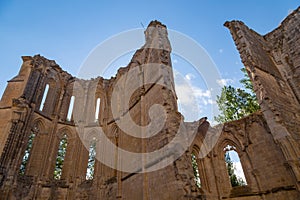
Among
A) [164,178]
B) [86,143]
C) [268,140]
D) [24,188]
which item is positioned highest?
[86,143]

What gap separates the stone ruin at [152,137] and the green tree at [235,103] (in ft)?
17.0

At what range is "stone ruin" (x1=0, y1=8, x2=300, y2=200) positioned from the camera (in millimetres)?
7211

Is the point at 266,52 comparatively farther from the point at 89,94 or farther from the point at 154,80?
the point at 89,94

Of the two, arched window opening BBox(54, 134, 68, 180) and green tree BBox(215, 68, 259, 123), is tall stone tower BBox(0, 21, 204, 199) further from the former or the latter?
green tree BBox(215, 68, 259, 123)

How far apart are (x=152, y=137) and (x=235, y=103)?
12.6 m

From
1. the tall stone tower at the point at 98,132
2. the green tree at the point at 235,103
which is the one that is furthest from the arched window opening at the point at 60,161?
the green tree at the point at 235,103

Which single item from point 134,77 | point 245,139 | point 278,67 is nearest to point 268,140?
point 245,139

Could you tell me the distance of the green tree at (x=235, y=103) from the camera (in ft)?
54.3

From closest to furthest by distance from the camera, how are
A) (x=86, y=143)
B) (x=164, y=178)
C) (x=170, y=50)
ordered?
(x=164, y=178) → (x=170, y=50) → (x=86, y=143)

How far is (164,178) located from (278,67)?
9.72m

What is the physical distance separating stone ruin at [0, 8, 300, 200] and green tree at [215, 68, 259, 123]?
518 centimetres

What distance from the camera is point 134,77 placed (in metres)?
10.8

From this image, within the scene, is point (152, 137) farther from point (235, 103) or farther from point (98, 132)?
point (235, 103)

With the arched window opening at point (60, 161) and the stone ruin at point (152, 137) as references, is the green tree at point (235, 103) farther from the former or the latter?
the arched window opening at point (60, 161)
